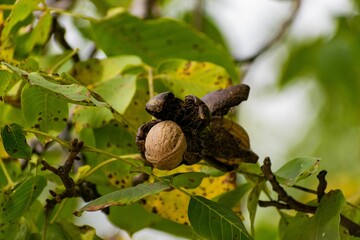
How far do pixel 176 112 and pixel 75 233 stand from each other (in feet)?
0.78

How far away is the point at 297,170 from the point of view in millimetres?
1021

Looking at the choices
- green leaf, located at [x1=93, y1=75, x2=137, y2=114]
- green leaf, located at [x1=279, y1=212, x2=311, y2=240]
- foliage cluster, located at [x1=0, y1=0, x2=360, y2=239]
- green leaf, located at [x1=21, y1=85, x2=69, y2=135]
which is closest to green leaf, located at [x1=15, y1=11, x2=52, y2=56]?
foliage cluster, located at [x1=0, y1=0, x2=360, y2=239]

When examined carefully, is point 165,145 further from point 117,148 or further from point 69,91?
point 117,148

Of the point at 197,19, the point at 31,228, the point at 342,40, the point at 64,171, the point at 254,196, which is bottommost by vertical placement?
the point at 31,228

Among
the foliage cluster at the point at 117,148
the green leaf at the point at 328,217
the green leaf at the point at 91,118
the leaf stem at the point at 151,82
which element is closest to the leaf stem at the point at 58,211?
the foliage cluster at the point at 117,148

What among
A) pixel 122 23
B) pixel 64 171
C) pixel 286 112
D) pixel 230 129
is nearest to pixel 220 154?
pixel 230 129

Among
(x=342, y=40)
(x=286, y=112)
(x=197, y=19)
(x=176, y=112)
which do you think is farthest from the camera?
(x=286, y=112)

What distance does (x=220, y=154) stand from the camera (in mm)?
1004

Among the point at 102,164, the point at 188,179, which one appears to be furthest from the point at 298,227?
the point at 102,164

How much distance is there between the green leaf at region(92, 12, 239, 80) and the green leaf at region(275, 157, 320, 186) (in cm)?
41

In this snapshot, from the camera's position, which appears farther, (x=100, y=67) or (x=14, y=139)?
(x=100, y=67)

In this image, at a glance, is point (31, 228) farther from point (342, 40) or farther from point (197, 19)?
point (342, 40)

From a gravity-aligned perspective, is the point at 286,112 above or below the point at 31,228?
above

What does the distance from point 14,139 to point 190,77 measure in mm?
376
